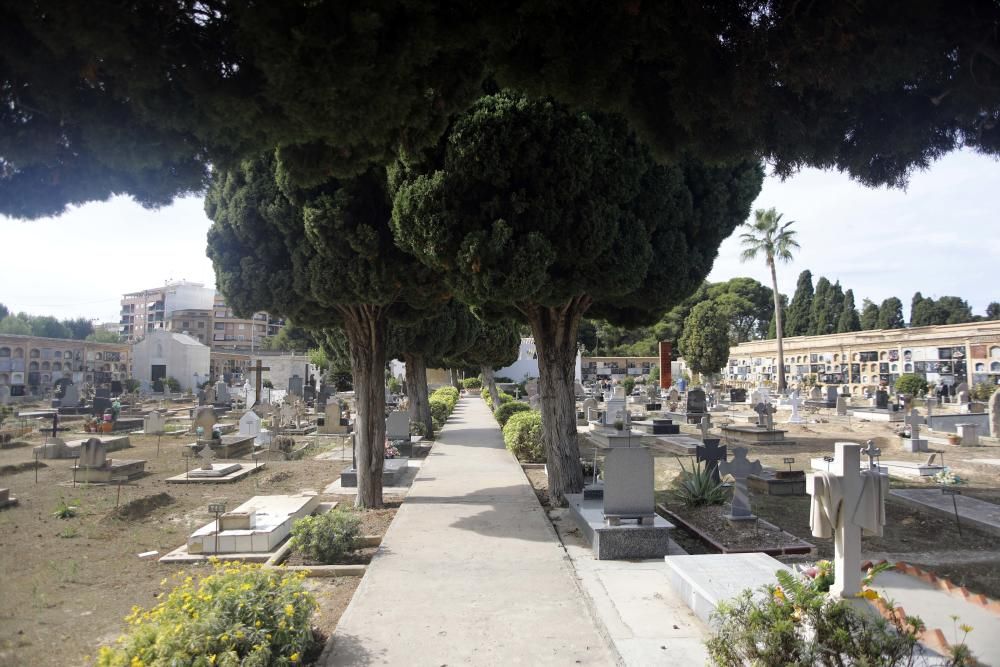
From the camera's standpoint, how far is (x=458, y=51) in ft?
12.5

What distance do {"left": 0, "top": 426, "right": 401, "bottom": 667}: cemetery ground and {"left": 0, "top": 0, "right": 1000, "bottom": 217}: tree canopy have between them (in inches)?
135

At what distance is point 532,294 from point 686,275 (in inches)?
110

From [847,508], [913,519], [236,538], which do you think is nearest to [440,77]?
[847,508]

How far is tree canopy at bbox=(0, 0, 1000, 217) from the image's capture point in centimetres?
298

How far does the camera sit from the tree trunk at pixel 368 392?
372 inches

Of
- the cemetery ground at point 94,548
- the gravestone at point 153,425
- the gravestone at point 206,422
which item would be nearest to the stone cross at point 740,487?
the cemetery ground at point 94,548

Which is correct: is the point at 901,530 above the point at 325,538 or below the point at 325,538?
below

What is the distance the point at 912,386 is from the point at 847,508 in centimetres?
3162

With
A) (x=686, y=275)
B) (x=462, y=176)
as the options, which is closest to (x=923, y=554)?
(x=686, y=275)

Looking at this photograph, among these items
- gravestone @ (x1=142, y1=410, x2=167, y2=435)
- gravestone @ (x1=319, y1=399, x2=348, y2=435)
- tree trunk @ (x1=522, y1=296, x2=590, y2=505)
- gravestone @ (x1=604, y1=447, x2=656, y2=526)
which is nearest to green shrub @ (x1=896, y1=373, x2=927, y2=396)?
gravestone @ (x1=319, y1=399, x2=348, y2=435)

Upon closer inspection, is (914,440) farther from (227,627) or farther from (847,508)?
(227,627)

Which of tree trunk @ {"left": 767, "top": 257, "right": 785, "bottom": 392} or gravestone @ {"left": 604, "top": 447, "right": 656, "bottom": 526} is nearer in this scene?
gravestone @ {"left": 604, "top": 447, "right": 656, "bottom": 526}

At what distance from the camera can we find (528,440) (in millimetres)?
14602

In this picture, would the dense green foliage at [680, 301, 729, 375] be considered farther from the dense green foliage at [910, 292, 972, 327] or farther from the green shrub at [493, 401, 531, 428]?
the dense green foliage at [910, 292, 972, 327]
